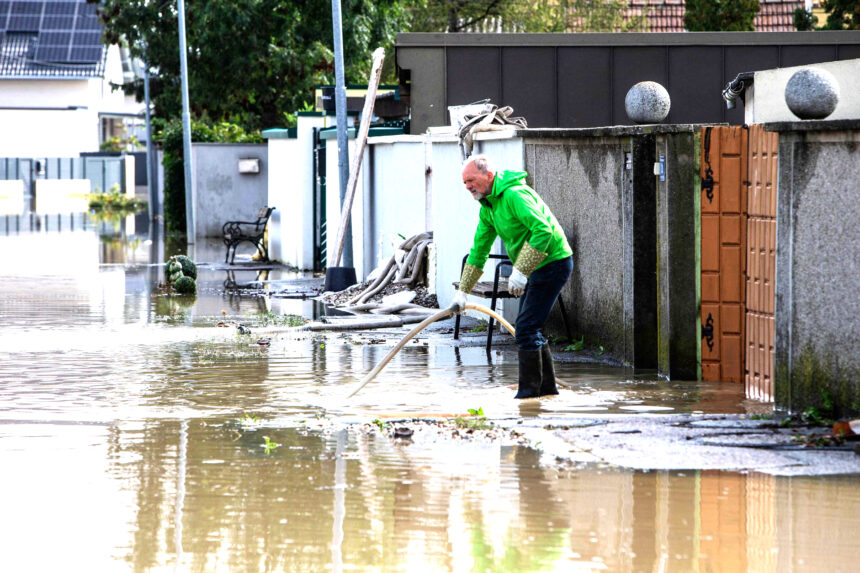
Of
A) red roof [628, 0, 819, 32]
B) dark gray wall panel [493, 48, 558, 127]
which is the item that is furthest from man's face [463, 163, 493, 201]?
red roof [628, 0, 819, 32]

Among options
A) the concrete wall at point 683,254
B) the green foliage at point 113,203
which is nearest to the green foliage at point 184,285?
the concrete wall at point 683,254

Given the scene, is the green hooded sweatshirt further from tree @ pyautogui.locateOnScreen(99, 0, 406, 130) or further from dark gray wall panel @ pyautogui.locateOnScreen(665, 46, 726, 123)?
tree @ pyautogui.locateOnScreen(99, 0, 406, 130)

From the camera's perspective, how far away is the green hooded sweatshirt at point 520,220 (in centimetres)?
937

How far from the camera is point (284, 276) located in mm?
22031

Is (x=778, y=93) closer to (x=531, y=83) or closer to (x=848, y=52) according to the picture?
(x=531, y=83)

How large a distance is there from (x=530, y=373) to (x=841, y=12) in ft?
50.2

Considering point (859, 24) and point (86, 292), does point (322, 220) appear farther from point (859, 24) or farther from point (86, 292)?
point (859, 24)

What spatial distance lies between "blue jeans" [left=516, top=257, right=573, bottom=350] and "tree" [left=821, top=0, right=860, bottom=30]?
14396 mm

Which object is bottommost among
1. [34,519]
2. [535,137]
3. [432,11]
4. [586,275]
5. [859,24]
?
[34,519]

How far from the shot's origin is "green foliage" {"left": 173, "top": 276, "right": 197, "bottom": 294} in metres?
18.7

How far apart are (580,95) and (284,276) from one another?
5.90 m

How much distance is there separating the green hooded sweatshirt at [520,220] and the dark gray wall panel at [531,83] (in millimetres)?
9355

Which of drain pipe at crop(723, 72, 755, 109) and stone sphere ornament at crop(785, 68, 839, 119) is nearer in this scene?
stone sphere ornament at crop(785, 68, 839, 119)

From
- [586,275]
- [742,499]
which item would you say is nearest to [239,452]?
[742,499]
